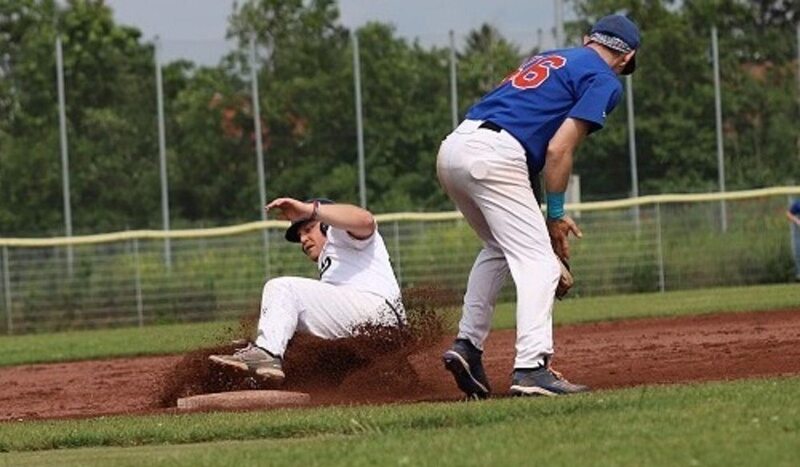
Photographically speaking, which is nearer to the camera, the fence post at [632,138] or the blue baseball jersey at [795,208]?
the blue baseball jersey at [795,208]

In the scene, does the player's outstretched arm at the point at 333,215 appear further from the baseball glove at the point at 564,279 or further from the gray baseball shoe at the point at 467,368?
the baseball glove at the point at 564,279

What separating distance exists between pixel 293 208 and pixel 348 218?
38 cm

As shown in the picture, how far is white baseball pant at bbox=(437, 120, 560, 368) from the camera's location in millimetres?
9891

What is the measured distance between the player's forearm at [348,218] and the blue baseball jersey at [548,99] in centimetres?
140

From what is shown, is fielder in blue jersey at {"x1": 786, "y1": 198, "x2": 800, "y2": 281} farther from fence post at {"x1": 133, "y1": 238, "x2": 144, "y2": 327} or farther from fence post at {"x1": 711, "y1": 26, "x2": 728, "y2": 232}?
fence post at {"x1": 133, "y1": 238, "x2": 144, "y2": 327}

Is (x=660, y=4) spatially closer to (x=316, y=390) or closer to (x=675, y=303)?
(x=675, y=303)

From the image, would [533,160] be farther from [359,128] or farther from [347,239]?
[359,128]

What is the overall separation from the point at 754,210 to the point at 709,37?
20.7 feet

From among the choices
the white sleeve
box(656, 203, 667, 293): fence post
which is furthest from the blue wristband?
box(656, 203, 667, 293): fence post

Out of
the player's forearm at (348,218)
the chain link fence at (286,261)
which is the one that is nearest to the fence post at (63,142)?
the chain link fence at (286,261)

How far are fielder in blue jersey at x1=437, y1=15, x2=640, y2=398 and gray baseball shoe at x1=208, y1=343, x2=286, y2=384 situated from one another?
57.6 inches

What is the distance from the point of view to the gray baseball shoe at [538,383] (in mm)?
9883

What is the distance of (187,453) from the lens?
8383mm

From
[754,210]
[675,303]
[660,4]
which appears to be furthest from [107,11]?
[675,303]
